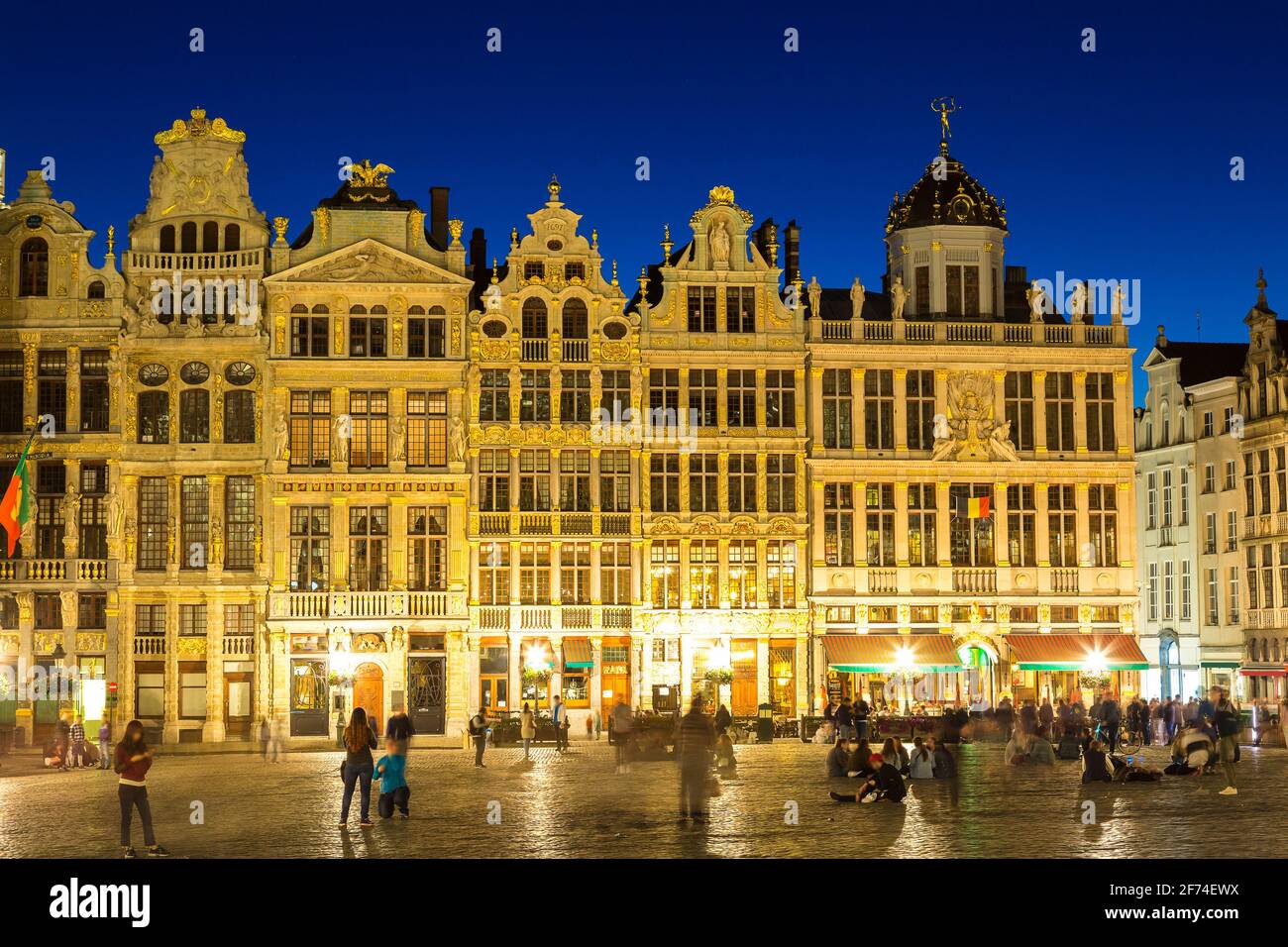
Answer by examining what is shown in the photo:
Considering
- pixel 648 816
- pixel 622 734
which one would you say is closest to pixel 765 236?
pixel 622 734

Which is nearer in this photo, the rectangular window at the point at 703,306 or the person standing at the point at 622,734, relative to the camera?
the person standing at the point at 622,734

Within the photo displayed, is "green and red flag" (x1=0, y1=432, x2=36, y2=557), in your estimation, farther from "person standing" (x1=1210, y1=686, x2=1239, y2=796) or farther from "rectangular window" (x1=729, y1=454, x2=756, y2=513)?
"person standing" (x1=1210, y1=686, x2=1239, y2=796)

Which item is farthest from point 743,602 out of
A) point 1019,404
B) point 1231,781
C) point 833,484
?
point 1231,781

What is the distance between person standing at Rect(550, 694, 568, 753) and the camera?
49.0m

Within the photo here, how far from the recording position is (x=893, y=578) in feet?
199

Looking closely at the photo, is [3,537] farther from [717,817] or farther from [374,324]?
[717,817]

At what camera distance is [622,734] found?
40062 mm

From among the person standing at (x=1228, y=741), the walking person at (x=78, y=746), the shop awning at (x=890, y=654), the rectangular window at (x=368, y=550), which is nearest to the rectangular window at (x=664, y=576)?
the shop awning at (x=890, y=654)

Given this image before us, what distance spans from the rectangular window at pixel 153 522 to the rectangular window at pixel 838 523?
20.7 metres

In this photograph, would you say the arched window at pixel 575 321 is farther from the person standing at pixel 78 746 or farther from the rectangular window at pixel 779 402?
the person standing at pixel 78 746

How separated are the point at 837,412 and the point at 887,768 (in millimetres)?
31107

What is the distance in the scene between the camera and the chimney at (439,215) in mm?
62406

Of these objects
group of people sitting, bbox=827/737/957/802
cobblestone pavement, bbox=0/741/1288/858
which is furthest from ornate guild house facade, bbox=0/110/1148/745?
group of people sitting, bbox=827/737/957/802

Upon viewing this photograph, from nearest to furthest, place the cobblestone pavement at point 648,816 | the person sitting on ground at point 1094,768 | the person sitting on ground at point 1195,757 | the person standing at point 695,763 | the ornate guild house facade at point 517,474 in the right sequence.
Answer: the cobblestone pavement at point 648,816, the person standing at point 695,763, the person sitting on ground at point 1094,768, the person sitting on ground at point 1195,757, the ornate guild house facade at point 517,474
